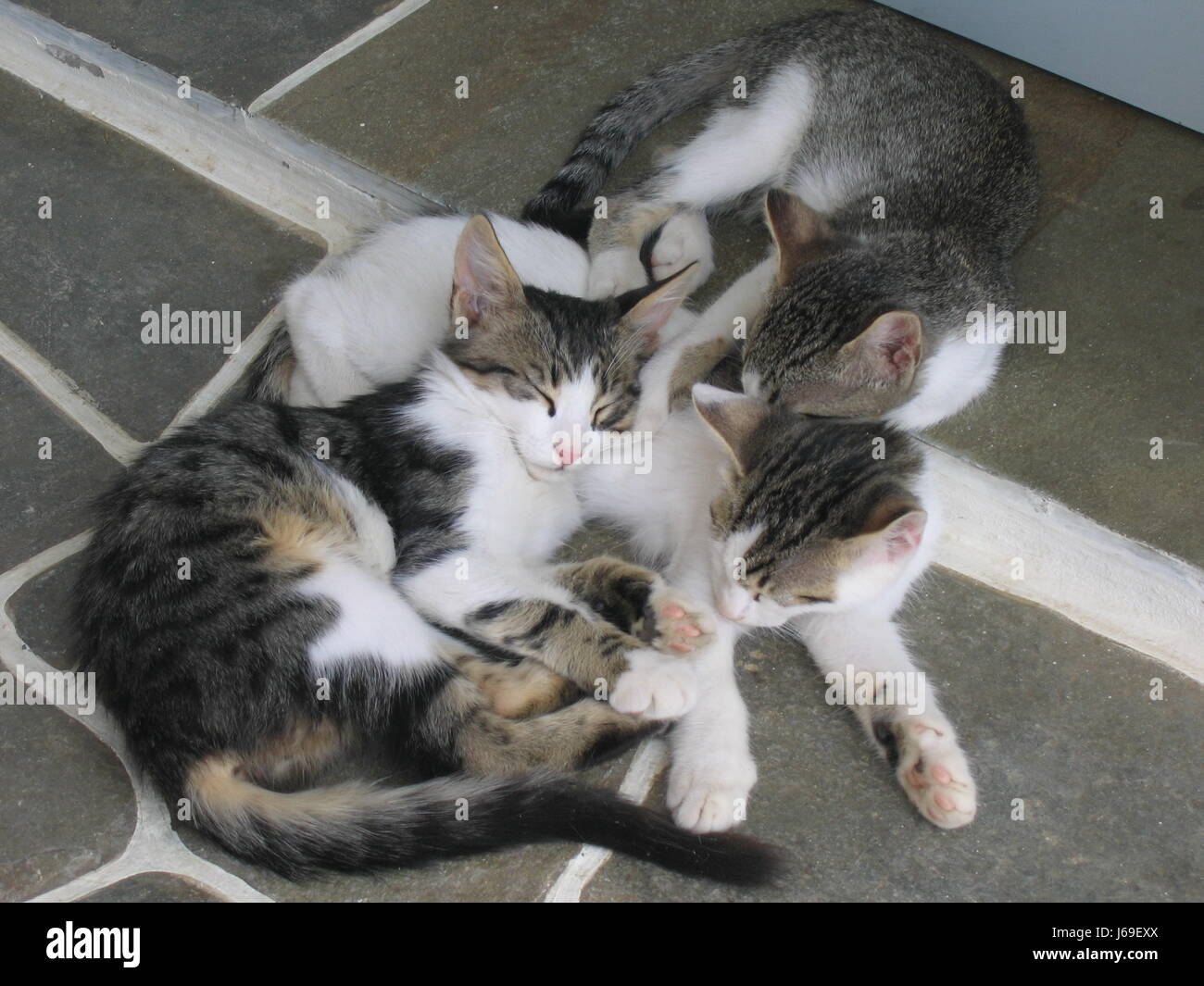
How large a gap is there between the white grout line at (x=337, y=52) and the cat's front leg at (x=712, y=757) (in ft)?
6.91

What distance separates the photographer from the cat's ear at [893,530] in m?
1.99

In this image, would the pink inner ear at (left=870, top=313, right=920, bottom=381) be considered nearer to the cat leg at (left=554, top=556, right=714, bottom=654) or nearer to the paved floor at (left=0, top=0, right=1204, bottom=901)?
Answer: the paved floor at (left=0, top=0, right=1204, bottom=901)

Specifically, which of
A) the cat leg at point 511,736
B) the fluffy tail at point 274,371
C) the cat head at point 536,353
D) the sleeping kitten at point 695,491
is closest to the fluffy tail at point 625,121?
the sleeping kitten at point 695,491

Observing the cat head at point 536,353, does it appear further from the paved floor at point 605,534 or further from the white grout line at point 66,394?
the white grout line at point 66,394

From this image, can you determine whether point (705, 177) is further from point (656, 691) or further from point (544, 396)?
point (656, 691)

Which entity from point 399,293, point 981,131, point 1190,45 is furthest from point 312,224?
point 1190,45

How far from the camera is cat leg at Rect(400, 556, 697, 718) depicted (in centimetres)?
216

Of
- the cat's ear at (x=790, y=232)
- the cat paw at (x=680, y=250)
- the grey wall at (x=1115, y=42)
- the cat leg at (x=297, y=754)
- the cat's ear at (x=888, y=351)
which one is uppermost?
the grey wall at (x=1115, y=42)

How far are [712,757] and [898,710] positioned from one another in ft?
1.24

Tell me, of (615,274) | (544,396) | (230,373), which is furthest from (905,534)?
(230,373)

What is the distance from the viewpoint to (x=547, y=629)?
2248 mm

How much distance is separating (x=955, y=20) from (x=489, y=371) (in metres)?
1.99

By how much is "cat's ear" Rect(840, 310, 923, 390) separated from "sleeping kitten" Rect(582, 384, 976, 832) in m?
0.11

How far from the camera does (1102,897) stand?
6.62 feet
